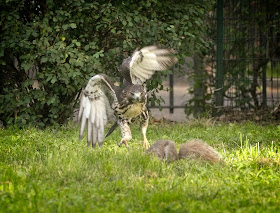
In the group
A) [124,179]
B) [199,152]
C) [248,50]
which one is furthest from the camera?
[248,50]

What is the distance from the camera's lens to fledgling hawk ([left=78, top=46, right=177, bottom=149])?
639 cm

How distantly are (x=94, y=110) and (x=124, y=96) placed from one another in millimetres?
418

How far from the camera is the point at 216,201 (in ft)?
14.8

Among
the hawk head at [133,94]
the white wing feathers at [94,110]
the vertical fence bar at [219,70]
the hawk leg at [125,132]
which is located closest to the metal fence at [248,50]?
the vertical fence bar at [219,70]

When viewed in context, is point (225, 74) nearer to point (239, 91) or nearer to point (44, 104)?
point (239, 91)

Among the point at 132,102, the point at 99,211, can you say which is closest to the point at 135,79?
the point at 132,102

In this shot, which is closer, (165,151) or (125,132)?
(165,151)

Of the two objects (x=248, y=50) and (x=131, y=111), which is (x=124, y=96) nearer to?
(x=131, y=111)

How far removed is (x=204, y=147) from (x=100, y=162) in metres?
1.22

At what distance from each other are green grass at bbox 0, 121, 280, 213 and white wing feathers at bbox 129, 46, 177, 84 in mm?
976

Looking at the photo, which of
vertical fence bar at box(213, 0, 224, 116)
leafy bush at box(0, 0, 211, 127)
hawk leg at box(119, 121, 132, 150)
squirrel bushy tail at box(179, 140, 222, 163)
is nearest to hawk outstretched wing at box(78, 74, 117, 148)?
hawk leg at box(119, 121, 132, 150)

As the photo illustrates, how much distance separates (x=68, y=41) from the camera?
8625 millimetres

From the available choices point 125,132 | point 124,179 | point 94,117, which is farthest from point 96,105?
point 124,179

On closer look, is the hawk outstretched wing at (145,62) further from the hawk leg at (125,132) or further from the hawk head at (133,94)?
the hawk leg at (125,132)
